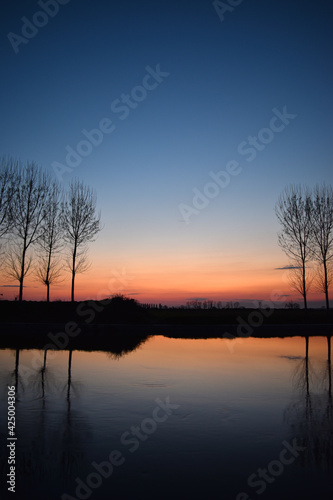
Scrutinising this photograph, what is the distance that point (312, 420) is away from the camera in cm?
616

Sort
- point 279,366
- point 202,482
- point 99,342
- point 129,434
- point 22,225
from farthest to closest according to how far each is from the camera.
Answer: point 22,225 → point 99,342 → point 279,366 → point 129,434 → point 202,482

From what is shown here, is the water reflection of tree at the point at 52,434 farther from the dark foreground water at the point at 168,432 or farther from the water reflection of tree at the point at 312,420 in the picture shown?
the water reflection of tree at the point at 312,420

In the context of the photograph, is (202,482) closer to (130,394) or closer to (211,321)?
(130,394)

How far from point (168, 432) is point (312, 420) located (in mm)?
2498

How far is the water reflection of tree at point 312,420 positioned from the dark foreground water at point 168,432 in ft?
0.06

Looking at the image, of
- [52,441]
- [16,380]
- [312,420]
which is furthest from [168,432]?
[16,380]

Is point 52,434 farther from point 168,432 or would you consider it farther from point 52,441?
point 168,432

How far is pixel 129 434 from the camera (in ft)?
17.7

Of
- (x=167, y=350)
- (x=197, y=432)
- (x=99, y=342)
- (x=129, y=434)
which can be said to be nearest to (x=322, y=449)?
(x=197, y=432)

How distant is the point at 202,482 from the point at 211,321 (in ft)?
67.8

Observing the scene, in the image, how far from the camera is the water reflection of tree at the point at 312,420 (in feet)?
15.7

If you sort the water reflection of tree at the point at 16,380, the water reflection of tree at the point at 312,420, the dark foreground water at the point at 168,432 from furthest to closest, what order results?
the water reflection of tree at the point at 16,380 → the water reflection of tree at the point at 312,420 → the dark foreground water at the point at 168,432

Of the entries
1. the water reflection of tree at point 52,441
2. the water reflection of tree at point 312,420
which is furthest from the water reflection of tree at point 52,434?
the water reflection of tree at point 312,420

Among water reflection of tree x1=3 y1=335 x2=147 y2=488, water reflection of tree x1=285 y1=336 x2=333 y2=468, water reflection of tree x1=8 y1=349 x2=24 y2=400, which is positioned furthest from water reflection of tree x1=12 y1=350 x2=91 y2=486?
water reflection of tree x1=285 y1=336 x2=333 y2=468
